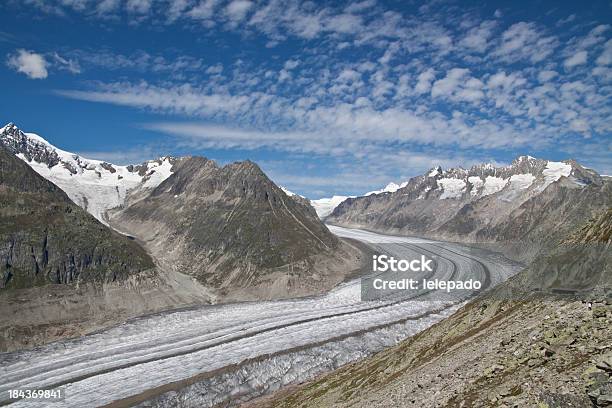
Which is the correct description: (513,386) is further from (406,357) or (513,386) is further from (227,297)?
(227,297)

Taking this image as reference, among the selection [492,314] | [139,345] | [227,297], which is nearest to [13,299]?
[139,345]

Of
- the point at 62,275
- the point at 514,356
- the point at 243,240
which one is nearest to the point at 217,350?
the point at 62,275

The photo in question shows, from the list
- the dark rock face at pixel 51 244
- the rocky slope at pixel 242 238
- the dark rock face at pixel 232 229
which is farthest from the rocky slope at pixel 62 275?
the dark rock face at pixel 232 229

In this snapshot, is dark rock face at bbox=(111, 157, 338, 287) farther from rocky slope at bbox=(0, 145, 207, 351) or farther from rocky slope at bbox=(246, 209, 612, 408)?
rocky slope at bbox=(246, 209, 612, 408)

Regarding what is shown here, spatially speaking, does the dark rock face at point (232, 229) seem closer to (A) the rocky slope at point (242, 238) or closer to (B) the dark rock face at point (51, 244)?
(A) the rocky slope at point (242, 238)

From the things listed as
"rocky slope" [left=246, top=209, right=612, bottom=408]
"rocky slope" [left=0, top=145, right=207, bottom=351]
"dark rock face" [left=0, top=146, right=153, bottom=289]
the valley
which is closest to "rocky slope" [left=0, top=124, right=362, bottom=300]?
"rocky slope" [left=0, top=145, right=207, bottom=351]

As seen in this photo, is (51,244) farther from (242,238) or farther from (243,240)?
(242,238)

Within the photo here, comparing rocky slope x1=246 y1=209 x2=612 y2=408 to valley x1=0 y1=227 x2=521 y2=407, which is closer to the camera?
rocky slope x1=246 y1=209 x2=612 y2=408
